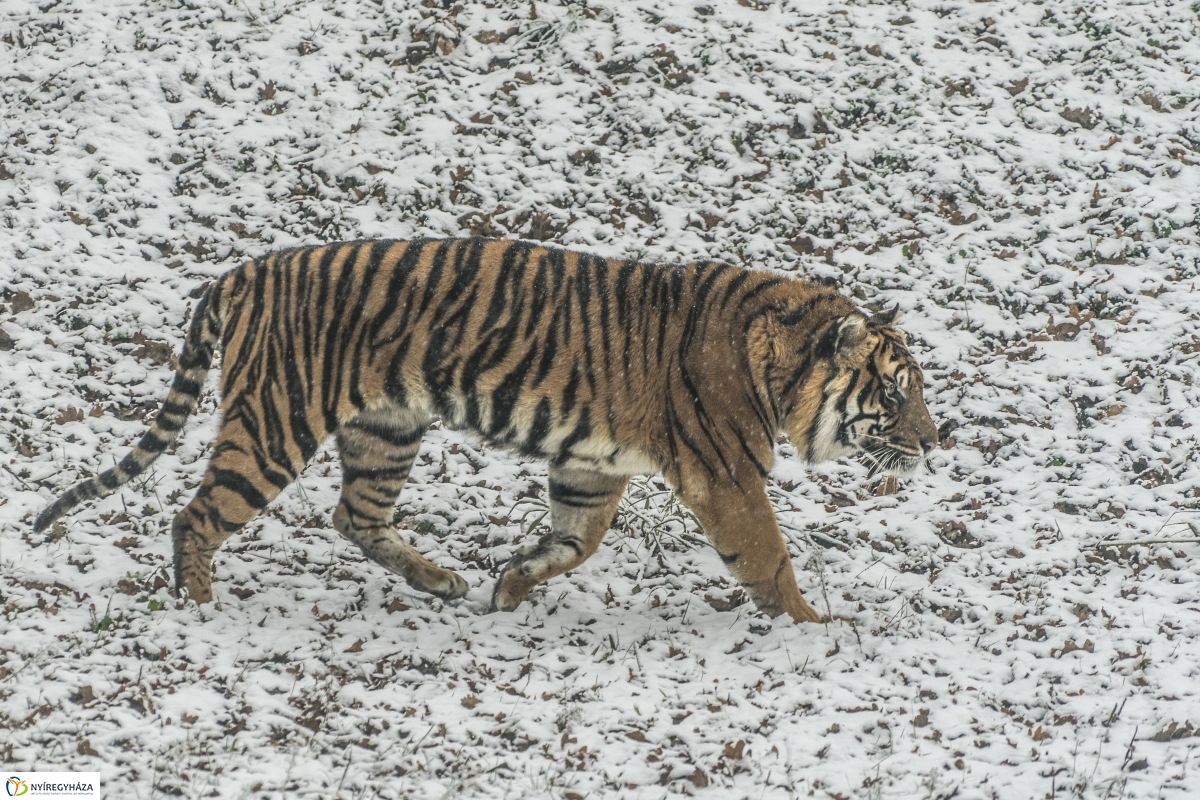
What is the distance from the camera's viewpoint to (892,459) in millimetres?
5902

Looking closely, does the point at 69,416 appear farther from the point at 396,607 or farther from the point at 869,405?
the point at 869,405

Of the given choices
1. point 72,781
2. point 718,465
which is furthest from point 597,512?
point 72,781

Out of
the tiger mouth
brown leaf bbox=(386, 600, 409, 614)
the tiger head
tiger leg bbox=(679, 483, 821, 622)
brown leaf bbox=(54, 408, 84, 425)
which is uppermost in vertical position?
the tiger head

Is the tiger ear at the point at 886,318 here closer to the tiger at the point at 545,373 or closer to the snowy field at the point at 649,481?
the tiger at the point at 545,373

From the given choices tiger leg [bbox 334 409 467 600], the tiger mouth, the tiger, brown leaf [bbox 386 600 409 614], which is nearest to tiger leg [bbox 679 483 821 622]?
the tiger

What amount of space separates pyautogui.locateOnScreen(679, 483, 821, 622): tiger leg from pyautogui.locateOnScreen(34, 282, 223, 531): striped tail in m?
2.52

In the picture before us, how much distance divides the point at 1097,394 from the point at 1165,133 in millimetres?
3694

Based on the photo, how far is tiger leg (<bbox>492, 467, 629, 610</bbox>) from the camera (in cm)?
592

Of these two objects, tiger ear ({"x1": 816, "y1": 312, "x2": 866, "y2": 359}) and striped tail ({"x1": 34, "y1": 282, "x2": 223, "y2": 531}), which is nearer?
striped tail ({"x1": 34, "y1": 282, "x2": 223, "y2": 531})

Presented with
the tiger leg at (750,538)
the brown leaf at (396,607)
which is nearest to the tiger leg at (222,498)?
the brown leaf at (396,607)

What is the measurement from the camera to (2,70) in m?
10.1

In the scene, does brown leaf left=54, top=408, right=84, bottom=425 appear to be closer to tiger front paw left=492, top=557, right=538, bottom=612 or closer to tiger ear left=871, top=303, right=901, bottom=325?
tiger front paw left=492, top=557, right=538, bottom=612

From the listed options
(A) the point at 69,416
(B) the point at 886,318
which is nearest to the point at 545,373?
(B) the point at 886,318

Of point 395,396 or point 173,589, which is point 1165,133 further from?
point 173,589
